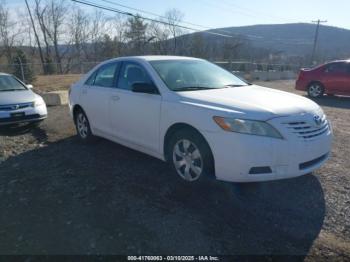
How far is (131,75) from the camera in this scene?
471 cm

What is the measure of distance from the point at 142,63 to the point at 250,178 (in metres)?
2.31

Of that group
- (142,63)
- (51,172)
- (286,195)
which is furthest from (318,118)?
(51,172)

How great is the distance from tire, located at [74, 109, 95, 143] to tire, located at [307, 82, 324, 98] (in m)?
10.2

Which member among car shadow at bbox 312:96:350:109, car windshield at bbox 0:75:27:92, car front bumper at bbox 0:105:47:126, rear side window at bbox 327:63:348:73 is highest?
rear side window at bbox 327:63:348:73

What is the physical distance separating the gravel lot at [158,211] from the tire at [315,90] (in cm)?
847

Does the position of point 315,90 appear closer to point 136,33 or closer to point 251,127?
point 251,127

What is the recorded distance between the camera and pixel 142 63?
4.52 m

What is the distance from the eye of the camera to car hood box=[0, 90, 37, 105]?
23.6 ft

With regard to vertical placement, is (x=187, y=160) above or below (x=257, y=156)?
below

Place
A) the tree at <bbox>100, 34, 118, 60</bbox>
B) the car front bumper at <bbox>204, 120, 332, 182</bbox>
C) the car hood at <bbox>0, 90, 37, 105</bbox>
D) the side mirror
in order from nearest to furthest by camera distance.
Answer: the car front bumper at <bbox>204, 120, 332, 182</bbox>, the side mirror, the car hood at <bbox>0, 90, 37, 105</bbox>, the tree at <bbox>100, 34, 118, 60</bbox>

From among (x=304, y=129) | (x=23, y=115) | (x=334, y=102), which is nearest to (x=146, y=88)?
(x=304, y=129)

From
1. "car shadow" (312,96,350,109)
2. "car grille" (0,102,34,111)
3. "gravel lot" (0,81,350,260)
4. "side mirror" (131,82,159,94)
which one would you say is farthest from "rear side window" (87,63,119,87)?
"car shadow" (312,96,350,109)

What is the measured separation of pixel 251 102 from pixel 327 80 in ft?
33.8

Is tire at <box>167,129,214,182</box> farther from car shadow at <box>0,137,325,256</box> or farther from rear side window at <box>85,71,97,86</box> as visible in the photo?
rear side window at <box>85,71,97,86</box>
